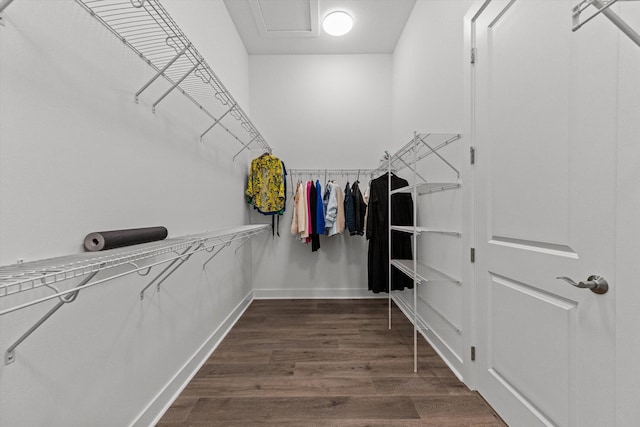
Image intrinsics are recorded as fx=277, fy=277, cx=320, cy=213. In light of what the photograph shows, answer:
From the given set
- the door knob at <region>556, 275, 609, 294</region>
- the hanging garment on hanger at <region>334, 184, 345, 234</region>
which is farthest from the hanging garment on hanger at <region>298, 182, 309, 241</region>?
the door knob at <region>556, 275, 609, 294</region>

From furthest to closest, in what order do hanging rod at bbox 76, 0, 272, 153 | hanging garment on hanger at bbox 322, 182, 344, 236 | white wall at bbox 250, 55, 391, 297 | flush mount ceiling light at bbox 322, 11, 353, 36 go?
white wall at bbox 250, 55, 391, 297 → hanging garment on hanger at bbox 322, 182, 344, 236 → flush mount ceiling light at bbox 322, 11, 353, 36 → hanging rod at bbox 76, 0, 272, 153

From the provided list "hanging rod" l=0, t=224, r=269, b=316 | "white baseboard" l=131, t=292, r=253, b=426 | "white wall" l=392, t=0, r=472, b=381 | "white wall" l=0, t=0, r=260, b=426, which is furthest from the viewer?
"white wall" l=392, t=0, r=472, b=381

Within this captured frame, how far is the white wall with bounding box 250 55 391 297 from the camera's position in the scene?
356cm

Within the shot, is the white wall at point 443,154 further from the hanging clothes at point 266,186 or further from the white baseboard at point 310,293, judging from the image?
the hanging clothes at point 266,186

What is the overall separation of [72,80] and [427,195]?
7.85ft

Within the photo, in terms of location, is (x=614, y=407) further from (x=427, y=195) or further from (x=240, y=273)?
(x=240, y=273)

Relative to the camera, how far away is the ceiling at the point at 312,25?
8.92 ft

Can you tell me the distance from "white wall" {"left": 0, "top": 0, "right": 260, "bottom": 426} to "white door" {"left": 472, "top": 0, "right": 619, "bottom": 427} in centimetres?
185

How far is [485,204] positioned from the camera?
1.59 m

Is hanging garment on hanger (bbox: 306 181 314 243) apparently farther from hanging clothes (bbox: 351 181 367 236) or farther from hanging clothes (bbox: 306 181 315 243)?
hanging clothes (bbox: 351 181 367 236)

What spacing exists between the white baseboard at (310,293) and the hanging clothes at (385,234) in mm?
758

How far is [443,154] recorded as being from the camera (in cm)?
206

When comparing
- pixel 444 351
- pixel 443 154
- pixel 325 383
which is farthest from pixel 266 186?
pixel 444 351

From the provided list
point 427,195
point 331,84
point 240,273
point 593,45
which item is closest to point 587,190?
point 593,45
